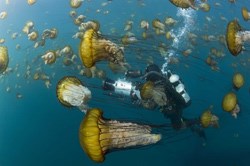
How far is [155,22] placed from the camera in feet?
34.8

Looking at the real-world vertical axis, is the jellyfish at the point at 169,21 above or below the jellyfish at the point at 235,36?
below

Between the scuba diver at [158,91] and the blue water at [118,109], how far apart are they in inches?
63.5

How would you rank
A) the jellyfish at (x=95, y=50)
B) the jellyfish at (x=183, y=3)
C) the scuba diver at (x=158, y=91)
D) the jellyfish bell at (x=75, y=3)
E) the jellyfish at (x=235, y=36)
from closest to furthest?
the jellyfish at (x=95, y=50), the jellyfish at (x=235, y=36), the jellyfish at (x=183, y=3), the scuba diver at (x=158, y=91), the jellyfish bell at (x=75, y=3)

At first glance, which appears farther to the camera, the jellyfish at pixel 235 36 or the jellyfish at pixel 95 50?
the jellyfish at pixel 235 36

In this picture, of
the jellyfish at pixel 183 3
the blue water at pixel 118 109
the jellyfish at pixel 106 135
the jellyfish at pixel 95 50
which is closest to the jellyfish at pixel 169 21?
the blue water at pixel 118 109

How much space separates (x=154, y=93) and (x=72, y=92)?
154cm

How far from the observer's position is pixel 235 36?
532 cm

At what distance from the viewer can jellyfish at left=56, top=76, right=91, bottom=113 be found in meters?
5.85

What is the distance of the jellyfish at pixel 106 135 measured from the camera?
382 cm

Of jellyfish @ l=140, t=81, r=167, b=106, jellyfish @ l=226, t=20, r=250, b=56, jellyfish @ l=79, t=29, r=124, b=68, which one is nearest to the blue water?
jellyfish @ l=140, t=81, r=167, b=106

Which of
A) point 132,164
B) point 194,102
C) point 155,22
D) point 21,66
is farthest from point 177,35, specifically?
point 155,22

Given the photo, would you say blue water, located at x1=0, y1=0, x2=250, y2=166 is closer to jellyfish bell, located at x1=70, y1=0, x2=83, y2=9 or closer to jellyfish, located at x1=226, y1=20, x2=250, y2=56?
jellyfish bell, located at x1=70, y1=0, x2=83, y2=9

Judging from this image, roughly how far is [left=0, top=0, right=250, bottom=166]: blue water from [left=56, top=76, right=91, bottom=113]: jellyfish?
306 cm

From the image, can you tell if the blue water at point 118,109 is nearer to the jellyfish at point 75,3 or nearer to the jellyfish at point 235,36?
the jellyfish at point 75,3
